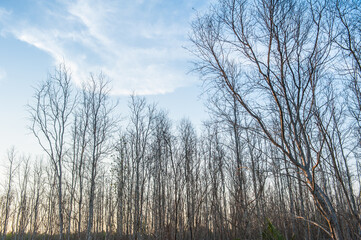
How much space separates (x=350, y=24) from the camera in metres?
4.50

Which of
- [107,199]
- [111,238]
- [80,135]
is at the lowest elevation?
[111,238]

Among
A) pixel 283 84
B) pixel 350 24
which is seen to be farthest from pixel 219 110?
pixel 350 24

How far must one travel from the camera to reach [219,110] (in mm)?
4488

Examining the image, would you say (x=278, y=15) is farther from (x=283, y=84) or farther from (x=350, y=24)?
(x=350, y=24)

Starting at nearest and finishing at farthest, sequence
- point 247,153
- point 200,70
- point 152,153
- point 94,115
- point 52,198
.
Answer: point 200,70, point 247,153, point 94,115, point 152,153, point 52,198

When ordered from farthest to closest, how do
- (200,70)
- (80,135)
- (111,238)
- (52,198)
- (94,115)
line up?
(52,198) → (111,238) → (80,135) → (94,115) → (200,70)

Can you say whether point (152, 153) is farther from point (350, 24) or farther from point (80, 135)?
point (350, 24)

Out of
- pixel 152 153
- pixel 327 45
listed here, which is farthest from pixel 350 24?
pixel 152 153

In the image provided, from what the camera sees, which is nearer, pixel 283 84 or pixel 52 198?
pixel 283 84

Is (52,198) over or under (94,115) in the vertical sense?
under

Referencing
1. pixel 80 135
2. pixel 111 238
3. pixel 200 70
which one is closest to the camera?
A: pixel 200 70

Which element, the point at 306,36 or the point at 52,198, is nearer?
the point at 306,36

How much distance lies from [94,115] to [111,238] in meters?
11.3

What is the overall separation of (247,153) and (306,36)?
7.89 m
